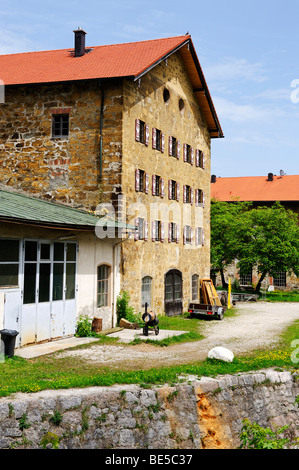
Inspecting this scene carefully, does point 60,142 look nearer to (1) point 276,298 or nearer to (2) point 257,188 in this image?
(1) point 276,298

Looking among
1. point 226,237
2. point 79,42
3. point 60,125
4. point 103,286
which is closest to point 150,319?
point 103,286

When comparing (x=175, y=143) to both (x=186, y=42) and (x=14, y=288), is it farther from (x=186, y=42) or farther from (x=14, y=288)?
(x=14, y=288)

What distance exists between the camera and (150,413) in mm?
10242

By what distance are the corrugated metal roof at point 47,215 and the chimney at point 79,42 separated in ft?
26.5

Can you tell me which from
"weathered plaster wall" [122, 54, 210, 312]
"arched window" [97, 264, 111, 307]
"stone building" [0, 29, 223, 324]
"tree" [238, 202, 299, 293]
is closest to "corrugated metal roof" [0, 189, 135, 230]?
"stone building" [0, 29, 223, 324]

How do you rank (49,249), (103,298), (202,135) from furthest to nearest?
(202,135)
(103,298)
(49,249)

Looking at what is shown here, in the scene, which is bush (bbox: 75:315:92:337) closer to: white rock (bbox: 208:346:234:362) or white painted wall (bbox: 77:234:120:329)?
white painted wall (bbox: 77:234:120:329)

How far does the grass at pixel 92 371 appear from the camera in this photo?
33.0 feet

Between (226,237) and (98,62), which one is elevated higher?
(98,62)

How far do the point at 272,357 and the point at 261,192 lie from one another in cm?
3883

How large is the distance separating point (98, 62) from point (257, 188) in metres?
33.2

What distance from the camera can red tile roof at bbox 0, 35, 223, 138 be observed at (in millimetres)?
20688

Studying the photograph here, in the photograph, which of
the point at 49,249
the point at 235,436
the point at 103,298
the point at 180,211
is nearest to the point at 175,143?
the point at 180,211

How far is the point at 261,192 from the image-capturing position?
51.3m
